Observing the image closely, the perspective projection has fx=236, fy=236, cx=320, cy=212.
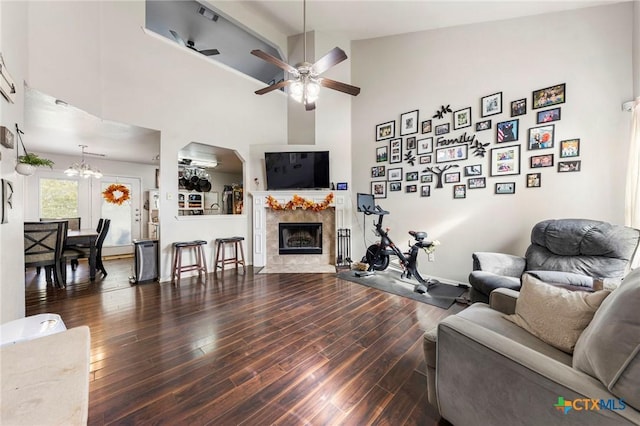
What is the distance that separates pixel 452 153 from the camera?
3580 mm

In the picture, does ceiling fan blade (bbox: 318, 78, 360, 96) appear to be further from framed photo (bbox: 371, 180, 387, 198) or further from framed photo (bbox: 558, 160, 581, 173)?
framed photo (bbox: 558, 160, 581, 173)

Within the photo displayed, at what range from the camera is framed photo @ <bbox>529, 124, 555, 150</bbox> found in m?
2.86

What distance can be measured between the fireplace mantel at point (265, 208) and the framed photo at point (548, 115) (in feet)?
9.57

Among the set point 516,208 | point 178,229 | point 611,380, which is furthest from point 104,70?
point 516,208

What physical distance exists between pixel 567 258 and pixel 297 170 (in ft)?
13.0

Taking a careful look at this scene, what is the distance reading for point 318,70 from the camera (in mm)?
2629

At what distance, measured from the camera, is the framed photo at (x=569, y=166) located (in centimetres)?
273

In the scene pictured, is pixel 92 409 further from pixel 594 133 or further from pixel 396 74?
pixel 396 74

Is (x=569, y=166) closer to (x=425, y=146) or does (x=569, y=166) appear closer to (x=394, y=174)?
(x=425, y=146)

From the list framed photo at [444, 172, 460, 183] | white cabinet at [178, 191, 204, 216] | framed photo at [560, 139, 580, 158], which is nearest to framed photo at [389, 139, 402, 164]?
framed photo at [444, 172, 460, 183]

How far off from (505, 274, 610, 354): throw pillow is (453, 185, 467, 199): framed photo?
2197mm

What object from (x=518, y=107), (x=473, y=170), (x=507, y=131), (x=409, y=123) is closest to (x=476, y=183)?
(x=473, y=170)

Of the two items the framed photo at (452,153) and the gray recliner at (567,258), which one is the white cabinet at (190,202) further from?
the gray recliner at (567,258)

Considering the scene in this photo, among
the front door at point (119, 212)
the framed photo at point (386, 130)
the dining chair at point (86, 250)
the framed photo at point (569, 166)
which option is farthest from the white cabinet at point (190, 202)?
the framed photo at point (569, 166)
